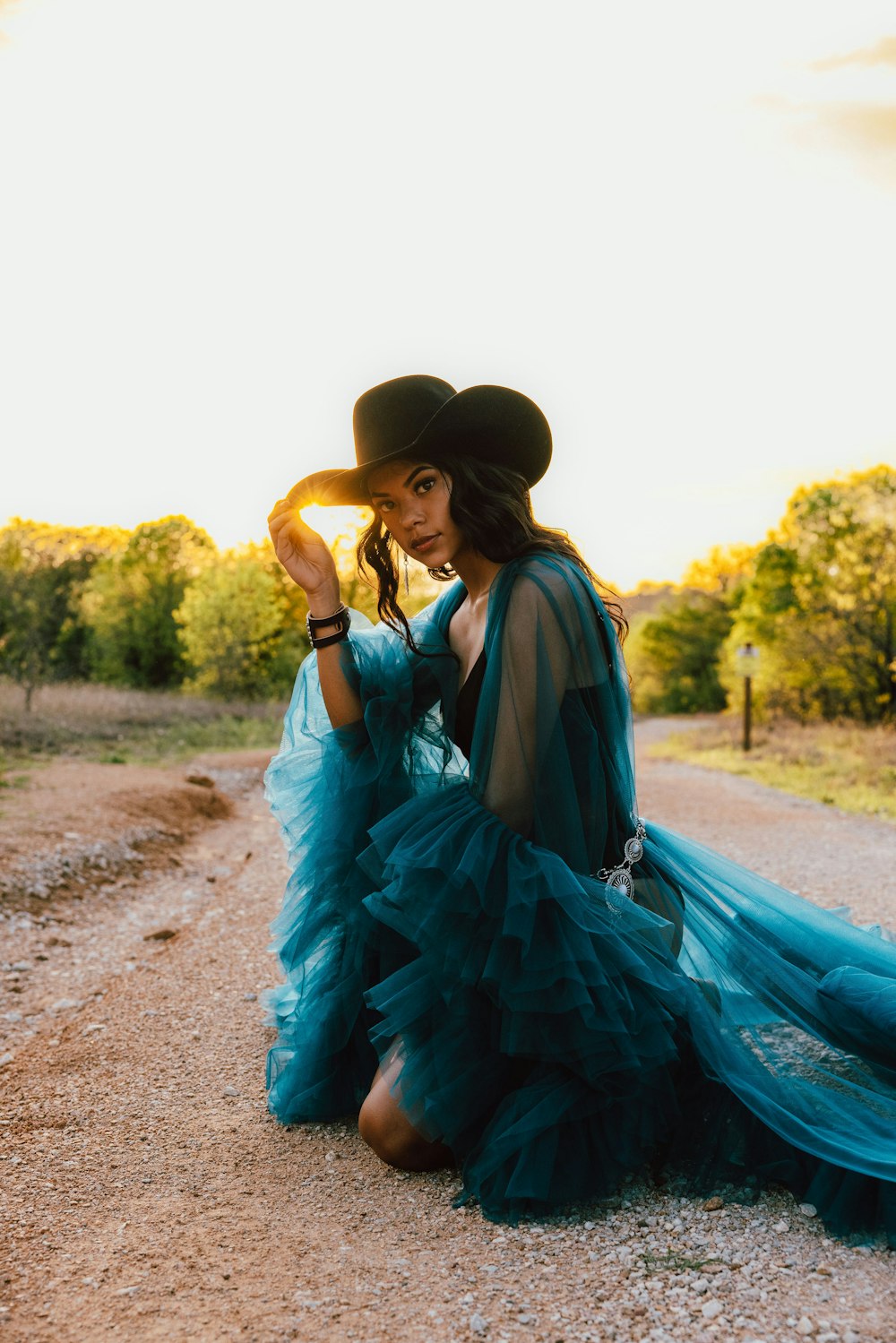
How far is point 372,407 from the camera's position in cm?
281

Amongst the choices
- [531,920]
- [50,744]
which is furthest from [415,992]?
[50,744]

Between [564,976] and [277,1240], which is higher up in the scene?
[564,976]

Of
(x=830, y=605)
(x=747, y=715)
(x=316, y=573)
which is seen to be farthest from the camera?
(x=830, y=605)

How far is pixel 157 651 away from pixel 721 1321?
101ft

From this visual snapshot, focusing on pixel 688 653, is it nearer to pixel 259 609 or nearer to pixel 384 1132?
pixel 259 609

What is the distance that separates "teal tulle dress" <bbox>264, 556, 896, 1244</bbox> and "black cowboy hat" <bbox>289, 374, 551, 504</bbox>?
36 cm

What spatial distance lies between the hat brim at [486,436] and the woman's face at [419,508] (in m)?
0.04

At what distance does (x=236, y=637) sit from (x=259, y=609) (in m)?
1.14

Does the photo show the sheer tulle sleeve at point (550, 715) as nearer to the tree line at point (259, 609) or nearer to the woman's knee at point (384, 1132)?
the woman's knee at point (384, 1132)

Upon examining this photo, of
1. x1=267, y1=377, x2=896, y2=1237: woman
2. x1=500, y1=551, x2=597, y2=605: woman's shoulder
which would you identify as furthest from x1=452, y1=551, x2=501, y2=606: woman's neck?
x1=500, y1=551, x2=597, y2=605: woman's shoulder

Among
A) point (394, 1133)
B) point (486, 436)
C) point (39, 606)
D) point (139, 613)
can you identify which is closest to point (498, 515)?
point (486, 436)

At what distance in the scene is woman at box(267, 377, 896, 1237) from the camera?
7.65ft

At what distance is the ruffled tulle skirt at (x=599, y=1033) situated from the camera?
7.55 feet

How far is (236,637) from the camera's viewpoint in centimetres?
2762
